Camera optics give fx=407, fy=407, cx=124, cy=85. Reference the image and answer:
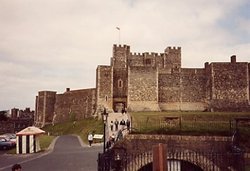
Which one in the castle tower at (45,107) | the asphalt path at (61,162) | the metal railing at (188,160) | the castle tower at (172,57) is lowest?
the asphalt path at (61,162)

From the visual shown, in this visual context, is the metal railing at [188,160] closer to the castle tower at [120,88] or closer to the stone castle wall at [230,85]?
the stone castle wall at [230,85]

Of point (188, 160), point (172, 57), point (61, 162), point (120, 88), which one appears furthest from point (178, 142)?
point (172, 57)

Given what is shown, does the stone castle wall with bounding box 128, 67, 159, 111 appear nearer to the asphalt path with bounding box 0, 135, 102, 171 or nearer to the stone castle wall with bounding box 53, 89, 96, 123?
the stone castle wall with bounding box 53, 89, 96, 123

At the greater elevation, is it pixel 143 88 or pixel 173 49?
pixel 173 49

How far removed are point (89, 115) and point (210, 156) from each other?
4058 centimetres

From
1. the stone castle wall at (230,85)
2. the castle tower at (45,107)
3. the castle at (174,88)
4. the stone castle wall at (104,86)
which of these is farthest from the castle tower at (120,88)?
the castle tower at (45,107)

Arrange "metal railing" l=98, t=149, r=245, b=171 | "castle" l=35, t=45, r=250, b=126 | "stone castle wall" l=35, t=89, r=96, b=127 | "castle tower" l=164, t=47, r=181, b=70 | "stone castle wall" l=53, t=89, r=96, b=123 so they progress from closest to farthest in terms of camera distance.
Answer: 1. "metal railing" l=98, t=149, r=245, b=171
2. "castle" l=35, t=45, r=250, b=126
3. "castle tower" l=164, t=47, r=181, b=70
4. "stone castle wall" l=53, t=89, r=96, b=123
5. "stone castle wall" l=35, t=89, r=96, b=127

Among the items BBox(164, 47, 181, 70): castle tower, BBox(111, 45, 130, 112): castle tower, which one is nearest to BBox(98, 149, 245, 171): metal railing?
BBox(111, 45, 130, 112): castle tower

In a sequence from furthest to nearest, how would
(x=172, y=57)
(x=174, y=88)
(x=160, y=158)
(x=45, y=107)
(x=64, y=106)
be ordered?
(x=45, y=107)
(x=64, y=106)
(x=172, y=57)
(x=174, y=88)
(x=160, y=158)

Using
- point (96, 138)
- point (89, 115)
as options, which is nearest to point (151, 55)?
point (89, 115)

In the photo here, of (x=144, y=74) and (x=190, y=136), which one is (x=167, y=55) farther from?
(x=190, y=136)

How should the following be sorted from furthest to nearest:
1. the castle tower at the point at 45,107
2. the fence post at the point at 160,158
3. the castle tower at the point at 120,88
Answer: the castle tower at the point at 45,107 → the castle tower at the point at 120,88 → the fence post at the point at 160,158

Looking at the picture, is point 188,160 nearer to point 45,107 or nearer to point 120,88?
point 120,88

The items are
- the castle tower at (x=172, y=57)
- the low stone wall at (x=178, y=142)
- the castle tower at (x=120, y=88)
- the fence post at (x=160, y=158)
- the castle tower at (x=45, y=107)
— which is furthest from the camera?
the castle tower at (x=45, y=107)
